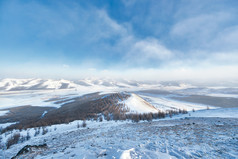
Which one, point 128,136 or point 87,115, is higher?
point 128,136

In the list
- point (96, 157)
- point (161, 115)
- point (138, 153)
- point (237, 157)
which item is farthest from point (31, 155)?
point (161, 115)

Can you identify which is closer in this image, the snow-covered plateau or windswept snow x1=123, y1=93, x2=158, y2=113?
the snow-covered plateau

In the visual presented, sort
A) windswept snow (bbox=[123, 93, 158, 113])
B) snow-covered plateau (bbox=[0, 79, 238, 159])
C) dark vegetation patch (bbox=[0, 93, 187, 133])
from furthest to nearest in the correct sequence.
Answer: windswept snow (bbox=[123, 93, 158, 113])
dark vegetation patch (bbox=[0, 93, 187, 133])
snow-covered plateau (bbox=[0, 79, 238, 159])

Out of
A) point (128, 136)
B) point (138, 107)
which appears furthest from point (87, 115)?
point (128, 136)

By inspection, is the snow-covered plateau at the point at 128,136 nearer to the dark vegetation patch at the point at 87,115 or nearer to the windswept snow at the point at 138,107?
the dark vegetation patch at the point at 87,115

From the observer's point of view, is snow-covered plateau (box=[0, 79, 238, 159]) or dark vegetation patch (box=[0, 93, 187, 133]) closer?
snow-covered plateau (box=[0, 79, 238, 159])

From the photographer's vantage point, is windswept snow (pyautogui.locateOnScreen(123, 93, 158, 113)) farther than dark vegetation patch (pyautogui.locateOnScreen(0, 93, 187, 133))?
Yes

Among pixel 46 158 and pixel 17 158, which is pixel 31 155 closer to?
pixel 17 158

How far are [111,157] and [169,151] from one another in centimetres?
323

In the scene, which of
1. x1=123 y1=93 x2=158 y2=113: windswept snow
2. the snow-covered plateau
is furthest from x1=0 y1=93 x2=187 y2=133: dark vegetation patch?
x1=123 y1=93 x2=158 y2=113: windswept snow

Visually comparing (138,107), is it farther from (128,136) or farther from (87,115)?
(128,136)

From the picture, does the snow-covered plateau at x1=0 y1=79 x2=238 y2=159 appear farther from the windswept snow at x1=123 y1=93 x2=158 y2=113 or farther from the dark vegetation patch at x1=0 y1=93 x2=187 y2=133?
the windswept snow at x1=123 y1=93 x2=158 y2=113

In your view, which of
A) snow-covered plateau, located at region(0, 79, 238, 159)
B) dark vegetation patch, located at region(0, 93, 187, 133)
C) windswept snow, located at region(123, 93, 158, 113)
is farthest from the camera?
windswept snow, located at region(123, 93, 158, 113)

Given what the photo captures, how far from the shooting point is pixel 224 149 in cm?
509
